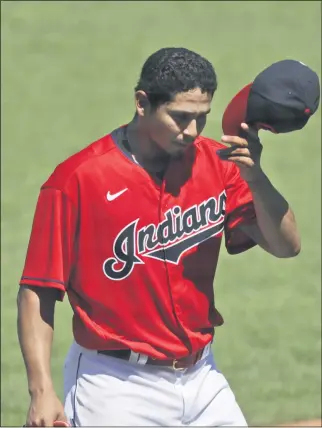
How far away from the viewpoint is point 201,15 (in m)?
14.4

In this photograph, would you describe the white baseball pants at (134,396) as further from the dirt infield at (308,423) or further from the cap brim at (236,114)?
the dirt infield at (308,423)

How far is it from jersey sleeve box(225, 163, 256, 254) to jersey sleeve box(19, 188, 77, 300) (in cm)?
69

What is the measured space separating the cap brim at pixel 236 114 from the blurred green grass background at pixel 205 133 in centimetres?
309

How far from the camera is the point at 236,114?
431 centimetres

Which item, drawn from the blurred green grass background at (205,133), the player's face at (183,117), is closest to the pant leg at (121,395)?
the player's face at (183,117)

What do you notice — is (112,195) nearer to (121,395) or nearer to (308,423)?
(121,395)

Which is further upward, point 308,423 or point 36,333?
point 36,333

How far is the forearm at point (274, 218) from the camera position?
4359 millimetres

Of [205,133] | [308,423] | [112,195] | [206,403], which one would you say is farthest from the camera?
[205,133]

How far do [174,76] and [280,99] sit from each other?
1.32 feet

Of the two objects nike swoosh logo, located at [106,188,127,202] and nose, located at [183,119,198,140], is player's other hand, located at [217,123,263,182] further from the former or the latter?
nike swoosh logo, located at [106,188,127,202]

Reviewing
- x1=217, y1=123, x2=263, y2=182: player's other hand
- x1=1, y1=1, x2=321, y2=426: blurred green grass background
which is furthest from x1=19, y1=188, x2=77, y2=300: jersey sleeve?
x1=1, y1=1, x2=321, y2=426: blurred green grass background

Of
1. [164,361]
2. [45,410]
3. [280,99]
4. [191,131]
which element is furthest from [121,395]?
[280,99]

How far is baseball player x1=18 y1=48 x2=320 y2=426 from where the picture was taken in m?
4.28
